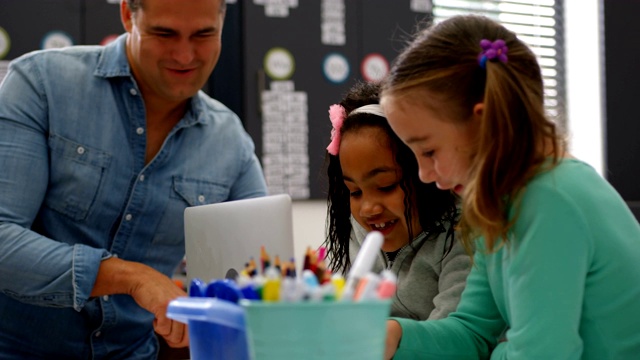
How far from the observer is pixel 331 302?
58cm

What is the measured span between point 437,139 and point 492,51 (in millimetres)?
120

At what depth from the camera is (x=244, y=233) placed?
1.12m

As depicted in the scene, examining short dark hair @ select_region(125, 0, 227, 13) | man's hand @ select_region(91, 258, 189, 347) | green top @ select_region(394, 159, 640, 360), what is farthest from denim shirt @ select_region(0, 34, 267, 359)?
green top @ select_region(394, 159, 640, 360)

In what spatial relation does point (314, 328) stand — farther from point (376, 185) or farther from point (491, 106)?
point (376, 185)

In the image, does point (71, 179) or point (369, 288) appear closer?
point (369, 288)

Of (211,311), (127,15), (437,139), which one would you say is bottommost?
(211,311)

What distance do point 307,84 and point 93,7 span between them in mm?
844

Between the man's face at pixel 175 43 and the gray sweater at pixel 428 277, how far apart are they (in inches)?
23.0

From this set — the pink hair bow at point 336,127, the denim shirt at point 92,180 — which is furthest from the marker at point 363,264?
the denim shirt at point 92,180

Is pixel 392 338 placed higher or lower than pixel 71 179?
lower

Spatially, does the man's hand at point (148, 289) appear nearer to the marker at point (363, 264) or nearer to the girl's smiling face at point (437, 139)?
the girl's smiling face at point (437, 139)

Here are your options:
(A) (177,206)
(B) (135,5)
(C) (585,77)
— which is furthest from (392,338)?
(C) (585,77)

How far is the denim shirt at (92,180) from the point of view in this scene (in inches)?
58.2

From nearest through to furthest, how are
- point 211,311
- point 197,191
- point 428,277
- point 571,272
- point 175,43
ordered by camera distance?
point 211,311 → point 571,272 → point 428,277 → point 175,43 → point 197,191
